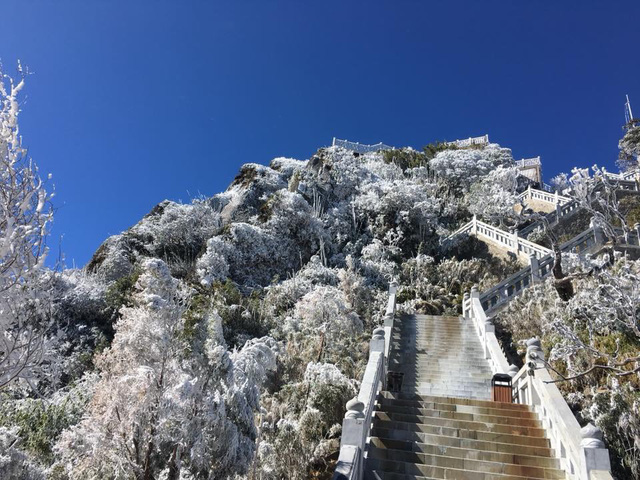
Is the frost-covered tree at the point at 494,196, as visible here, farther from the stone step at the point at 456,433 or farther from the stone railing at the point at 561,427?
the stone step at the point at 456,433

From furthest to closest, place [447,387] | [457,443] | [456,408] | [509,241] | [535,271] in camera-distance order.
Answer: [509,241] → [535,271] → [447,387] → [456,408] → [457,443]

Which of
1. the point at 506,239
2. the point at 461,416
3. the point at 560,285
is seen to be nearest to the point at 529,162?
the point at 506,239

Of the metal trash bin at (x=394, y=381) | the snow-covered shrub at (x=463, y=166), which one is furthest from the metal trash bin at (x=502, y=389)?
the snow-covered shrub at (x=463, y=166)

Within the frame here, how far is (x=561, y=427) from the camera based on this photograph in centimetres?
667

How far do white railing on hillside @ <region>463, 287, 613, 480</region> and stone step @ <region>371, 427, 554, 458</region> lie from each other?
1.20ft

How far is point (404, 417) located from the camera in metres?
8.14

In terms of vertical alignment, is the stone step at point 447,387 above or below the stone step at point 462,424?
above

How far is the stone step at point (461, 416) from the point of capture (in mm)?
7824

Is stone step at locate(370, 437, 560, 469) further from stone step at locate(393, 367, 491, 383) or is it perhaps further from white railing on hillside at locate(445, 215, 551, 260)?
white railing on hillside at locate(445, 215, 551, 260)

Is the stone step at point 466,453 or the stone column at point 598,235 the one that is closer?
the stone step at point 466,453

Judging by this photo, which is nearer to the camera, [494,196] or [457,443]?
[457,443]

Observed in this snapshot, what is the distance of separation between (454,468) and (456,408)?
1773mm

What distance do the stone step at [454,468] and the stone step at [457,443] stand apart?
0.31 m

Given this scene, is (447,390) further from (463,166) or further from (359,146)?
(359,146)
